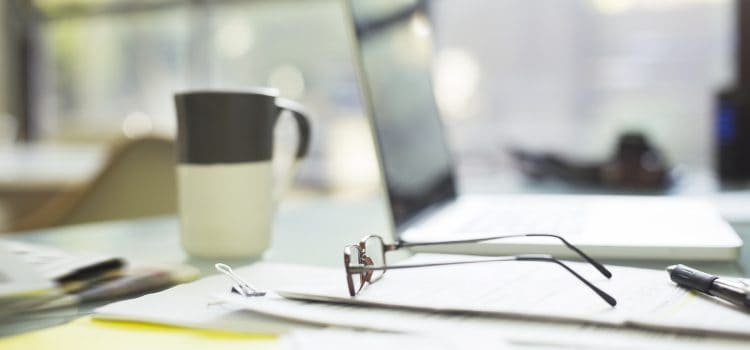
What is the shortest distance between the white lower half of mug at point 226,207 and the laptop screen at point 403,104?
0.46ft

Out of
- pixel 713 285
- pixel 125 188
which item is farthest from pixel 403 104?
pixel 125 188

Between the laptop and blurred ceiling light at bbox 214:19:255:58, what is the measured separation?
347cm

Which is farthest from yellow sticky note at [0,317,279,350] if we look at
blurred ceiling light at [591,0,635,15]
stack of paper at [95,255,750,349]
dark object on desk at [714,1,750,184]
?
blurred ceiling light at [591,0,635,15]

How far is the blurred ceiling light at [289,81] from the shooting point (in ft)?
14.5

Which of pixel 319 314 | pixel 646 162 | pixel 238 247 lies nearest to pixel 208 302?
pixel 319 314

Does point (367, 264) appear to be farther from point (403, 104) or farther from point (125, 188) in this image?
point (125, 188)

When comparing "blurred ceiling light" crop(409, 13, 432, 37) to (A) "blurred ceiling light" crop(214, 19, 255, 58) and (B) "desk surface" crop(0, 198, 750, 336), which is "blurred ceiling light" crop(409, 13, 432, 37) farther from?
(A) "blurred ceiling light" crop(214, 19, 255, 58)

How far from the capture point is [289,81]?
14.6 ft

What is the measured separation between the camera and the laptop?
2.41ft

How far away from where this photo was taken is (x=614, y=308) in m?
0.47

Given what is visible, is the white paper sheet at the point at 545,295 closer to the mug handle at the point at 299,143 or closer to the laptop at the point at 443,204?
the laptop at the point at 443,204

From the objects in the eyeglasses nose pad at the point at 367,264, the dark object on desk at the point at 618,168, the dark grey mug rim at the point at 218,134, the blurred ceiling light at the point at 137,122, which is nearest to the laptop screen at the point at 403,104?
the dark grey mug rim at the point at 218,134

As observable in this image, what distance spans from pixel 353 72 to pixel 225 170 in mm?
3332

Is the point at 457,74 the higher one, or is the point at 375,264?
the point at 457,74
